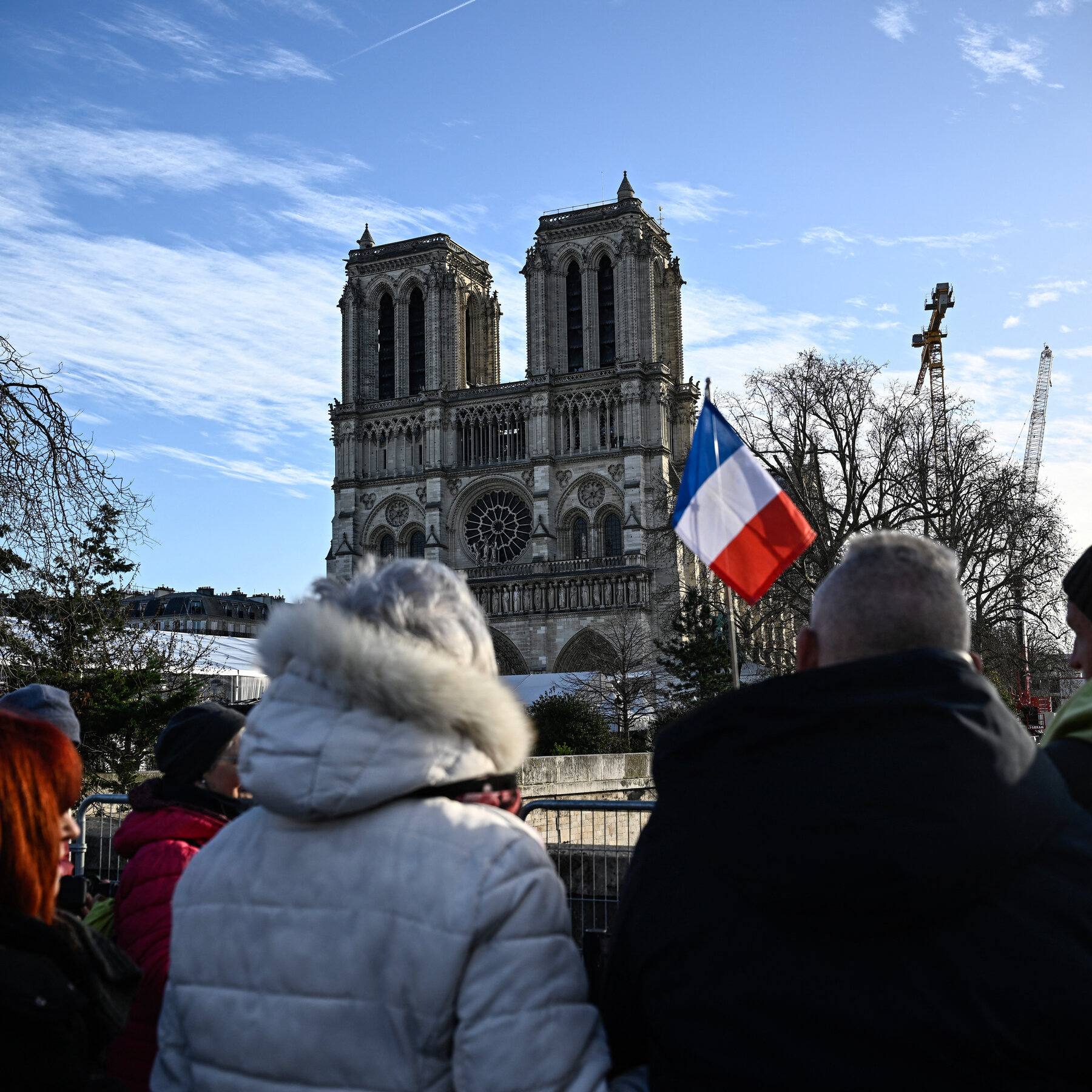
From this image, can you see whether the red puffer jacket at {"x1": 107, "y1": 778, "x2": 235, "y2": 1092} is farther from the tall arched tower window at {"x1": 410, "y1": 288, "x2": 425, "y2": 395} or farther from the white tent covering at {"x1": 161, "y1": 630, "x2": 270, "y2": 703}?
the tall arched tower window at {"x1": 410, "y1": 288, "x2": 425, "y2": 395}

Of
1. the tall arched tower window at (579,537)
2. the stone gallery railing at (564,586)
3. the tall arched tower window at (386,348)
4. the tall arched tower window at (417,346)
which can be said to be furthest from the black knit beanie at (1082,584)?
the tall arched tower window at (386,348)

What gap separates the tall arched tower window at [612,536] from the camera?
1694 inches

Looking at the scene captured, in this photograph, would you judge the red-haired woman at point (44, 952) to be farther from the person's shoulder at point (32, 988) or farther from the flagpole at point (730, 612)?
the flagpole at point (730, 612)

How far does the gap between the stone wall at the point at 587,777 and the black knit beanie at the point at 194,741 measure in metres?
10.0

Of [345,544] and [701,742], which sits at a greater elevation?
[345,544]

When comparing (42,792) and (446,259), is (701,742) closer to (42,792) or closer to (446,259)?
(42,792)

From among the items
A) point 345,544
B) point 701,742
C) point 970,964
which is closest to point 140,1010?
point 701,742

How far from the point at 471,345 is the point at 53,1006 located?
49792 millimetres

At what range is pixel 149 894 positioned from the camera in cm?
278

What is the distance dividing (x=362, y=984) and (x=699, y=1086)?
55 cm

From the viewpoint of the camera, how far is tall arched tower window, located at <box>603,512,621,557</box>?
4303 centimetres

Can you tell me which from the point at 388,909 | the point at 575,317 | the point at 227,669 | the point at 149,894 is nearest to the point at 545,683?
the point at 227,669

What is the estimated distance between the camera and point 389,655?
169cm

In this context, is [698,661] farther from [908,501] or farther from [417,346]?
[417,346]
